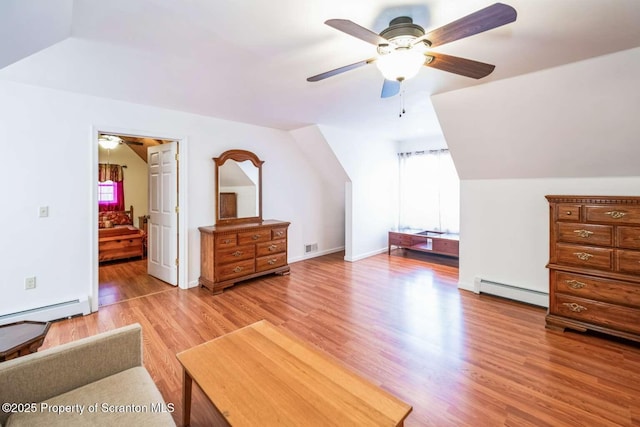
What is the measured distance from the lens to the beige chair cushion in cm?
112

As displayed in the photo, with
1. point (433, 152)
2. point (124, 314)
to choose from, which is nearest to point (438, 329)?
point (124, 314)

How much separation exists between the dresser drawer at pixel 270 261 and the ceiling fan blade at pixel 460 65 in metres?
3.28

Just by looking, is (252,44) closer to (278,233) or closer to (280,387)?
(280,387)

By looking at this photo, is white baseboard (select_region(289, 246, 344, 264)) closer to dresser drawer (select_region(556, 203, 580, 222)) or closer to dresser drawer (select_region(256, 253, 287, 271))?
dresser drawer (select_region(256, 253, 287, 271))

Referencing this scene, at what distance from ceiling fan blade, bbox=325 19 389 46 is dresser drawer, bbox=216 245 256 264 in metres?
3.05

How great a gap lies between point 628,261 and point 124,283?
573cm

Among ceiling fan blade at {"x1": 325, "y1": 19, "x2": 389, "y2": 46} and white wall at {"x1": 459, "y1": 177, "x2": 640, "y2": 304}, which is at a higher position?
ceiling fan blade at {"x1": 325, "y1": 19, "x2": 389, "y2": 46}

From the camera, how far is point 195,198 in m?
3.95

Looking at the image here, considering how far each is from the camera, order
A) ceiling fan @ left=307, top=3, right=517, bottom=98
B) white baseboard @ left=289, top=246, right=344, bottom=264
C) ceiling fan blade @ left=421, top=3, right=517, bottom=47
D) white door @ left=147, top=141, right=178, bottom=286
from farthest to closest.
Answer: white baseboard @ left=289, top=246, right=344, bottom=264 < white door @ left=147, top=141, right=178, bottom=286 < ceiling fan @ left=307, top=3, right=517, bottom=98 < ceiling fan blade @ left=421, top=3, right=517, bottom=47

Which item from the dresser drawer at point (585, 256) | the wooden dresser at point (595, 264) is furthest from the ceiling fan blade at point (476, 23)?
the dresser drawer at point (585, 256)

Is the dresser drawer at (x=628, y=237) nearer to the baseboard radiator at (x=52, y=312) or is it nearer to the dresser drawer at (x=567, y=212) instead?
the dresser drawer at (x=567, y=212)

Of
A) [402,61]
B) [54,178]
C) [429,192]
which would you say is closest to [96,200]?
[54,178]

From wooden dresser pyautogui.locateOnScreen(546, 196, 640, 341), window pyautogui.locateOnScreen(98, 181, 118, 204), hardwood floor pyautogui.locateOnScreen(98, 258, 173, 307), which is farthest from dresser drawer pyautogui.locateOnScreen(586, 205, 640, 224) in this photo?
window pyautogui.locateOnScreen(98, 181, 118, 204)

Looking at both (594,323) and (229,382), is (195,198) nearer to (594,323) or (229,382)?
(229,382)
